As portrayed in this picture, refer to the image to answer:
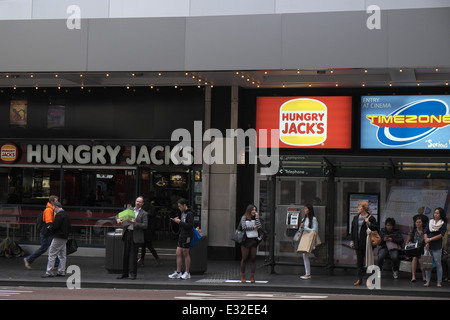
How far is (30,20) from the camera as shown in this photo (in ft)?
58.9

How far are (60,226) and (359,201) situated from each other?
764 cm

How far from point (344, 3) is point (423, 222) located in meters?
6.24

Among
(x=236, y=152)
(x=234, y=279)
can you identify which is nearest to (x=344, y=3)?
(x=236, y=152)

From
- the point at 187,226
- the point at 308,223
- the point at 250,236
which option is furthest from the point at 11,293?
the point at 308,223

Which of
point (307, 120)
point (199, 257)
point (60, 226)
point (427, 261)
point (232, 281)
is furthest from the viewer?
point (307, 120)

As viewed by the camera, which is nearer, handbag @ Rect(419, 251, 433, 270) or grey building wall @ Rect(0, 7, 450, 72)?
handbag @ Rect(419, 251, 433, 270)

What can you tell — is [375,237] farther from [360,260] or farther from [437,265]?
[437,265]

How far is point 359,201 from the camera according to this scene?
1731cm

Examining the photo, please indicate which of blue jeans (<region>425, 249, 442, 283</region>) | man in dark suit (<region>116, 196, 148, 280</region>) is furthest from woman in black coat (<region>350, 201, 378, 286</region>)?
man in dark suit (<region>116, 196, 148, 280</region>)

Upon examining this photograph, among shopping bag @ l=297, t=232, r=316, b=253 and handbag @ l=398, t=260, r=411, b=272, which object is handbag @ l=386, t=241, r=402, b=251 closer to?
handbag @ l=398, t=260, r=411, b=272

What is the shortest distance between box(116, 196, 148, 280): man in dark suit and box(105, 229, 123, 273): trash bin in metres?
0.55

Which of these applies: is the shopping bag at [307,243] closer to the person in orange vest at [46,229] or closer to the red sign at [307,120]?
the red sign at [307,120]

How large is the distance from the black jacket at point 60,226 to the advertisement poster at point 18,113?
6.17m

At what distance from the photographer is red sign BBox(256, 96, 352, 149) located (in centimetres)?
1952
